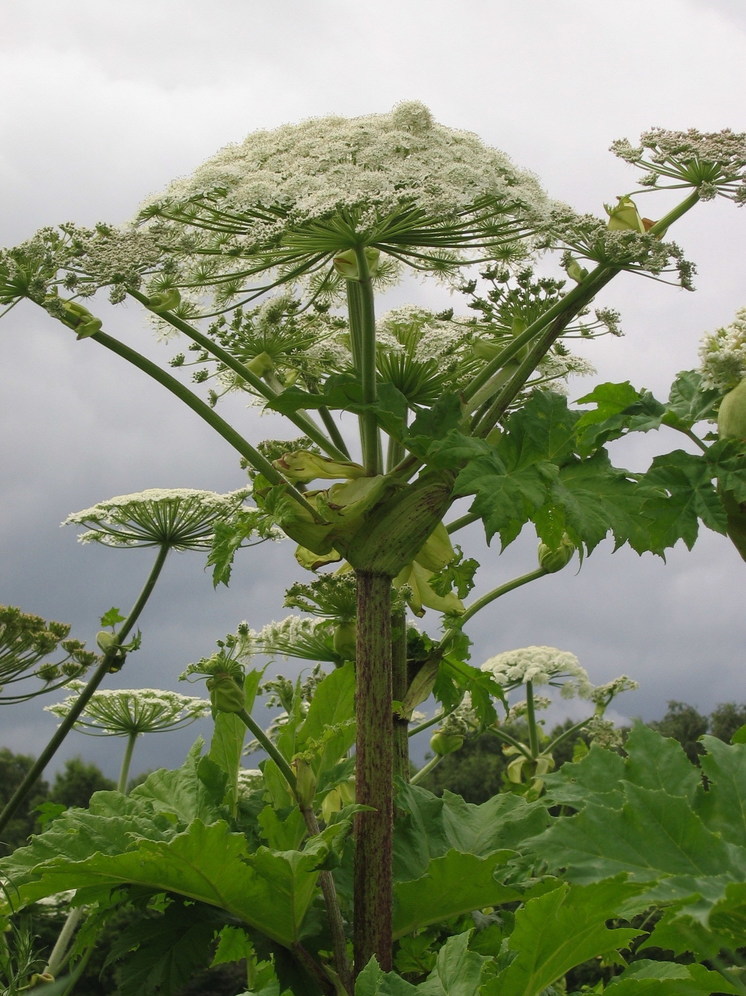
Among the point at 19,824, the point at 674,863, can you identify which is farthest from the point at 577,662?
the point at 19,824

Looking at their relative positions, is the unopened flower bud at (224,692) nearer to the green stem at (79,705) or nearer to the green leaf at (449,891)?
the green leaf at (449,891)

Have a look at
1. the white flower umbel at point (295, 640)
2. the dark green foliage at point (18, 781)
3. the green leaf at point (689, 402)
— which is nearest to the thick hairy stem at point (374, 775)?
the green leaf at point (689, 402)

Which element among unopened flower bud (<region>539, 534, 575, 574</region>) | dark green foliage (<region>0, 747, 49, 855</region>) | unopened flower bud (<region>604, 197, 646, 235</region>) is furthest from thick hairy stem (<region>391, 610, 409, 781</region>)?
dark green foliage (<region>0, 747, 49, 855</region>)

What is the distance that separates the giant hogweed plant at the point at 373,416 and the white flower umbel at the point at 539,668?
2907 millimetres

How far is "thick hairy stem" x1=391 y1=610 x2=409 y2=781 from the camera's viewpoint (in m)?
3.32

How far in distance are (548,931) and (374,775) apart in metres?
0.66

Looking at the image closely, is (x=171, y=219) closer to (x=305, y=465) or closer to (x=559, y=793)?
(x=305, y=465)

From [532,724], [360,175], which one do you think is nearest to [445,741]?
[532,724]

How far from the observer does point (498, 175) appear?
2.91 metres

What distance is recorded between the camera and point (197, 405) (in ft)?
8.80

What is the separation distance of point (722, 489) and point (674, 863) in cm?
117

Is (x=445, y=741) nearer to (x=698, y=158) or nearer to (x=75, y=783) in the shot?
(x=698, y=158)

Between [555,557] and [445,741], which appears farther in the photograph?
[445,741]

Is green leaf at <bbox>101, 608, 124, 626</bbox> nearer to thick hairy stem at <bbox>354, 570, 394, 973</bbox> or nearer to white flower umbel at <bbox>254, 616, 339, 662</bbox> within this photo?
white flower umbel at <bbox>254, 616, 339, 662</bbox>
